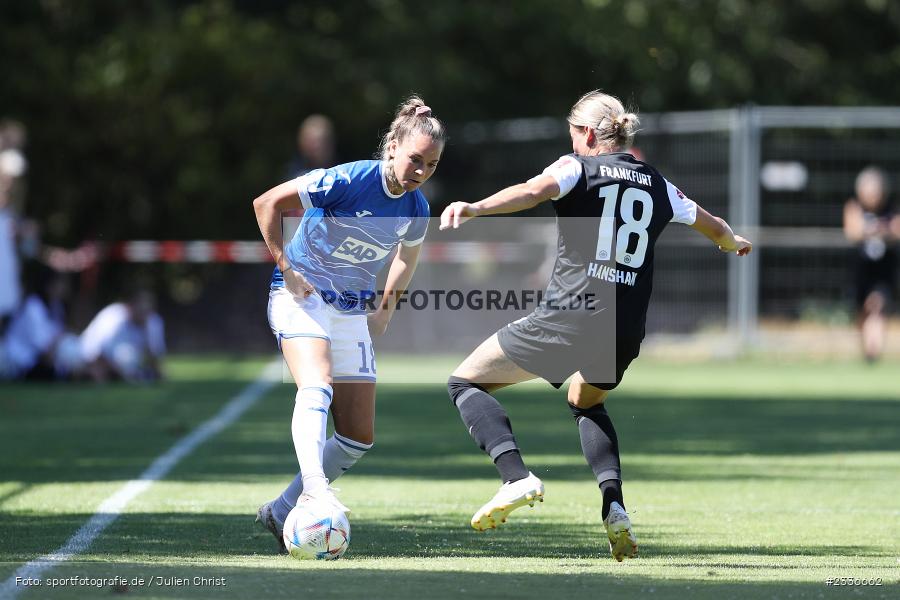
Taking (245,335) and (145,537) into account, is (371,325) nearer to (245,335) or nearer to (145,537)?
(145,537)

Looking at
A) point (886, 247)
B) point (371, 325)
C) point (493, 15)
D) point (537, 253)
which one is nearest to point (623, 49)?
point (493, 15)

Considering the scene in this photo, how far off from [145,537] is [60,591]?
162cm

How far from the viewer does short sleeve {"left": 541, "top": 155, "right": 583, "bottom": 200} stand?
646 centimetres

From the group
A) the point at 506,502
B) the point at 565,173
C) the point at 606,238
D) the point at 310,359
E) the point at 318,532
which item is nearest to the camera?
→ the point at 318,532

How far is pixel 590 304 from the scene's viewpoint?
6.71 meters

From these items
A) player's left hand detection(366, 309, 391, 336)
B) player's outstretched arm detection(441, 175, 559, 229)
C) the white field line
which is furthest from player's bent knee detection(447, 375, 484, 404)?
the white field line

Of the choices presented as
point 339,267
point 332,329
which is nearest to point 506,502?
point 332,329

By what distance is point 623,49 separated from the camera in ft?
84.7

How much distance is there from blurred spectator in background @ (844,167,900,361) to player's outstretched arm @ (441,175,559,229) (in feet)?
48.6

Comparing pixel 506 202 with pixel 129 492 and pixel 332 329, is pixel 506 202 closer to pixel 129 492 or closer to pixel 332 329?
pixel 332 329

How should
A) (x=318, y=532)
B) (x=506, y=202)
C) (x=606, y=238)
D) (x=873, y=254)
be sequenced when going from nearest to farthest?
1. (x=506, y=202)
2. (x=318, y=532)
3. (x=606, y=238)
4. (x=873, y=254)

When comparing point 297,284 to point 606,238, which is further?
point 297,284

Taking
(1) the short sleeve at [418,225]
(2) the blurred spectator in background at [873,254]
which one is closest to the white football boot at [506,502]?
(1) the short sleeve at [418,225]

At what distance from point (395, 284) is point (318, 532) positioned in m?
1.44
